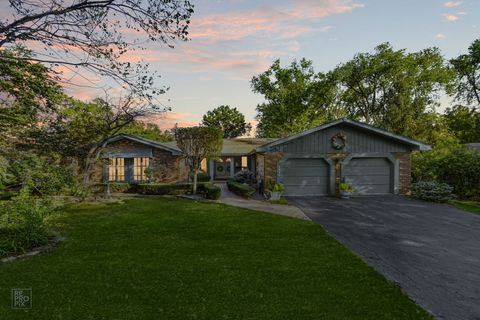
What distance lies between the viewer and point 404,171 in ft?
65.4

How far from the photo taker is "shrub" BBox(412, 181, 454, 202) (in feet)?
55.6

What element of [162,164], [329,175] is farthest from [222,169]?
[329,175]

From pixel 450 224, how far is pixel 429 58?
33.7 meters

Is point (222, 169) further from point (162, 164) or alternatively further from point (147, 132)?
point (147, 132)

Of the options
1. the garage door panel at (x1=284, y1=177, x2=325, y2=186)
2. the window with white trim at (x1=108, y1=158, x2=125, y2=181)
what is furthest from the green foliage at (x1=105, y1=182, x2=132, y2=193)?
the garage door panel at (x1=284, y1=177, x2=325, y2=186)

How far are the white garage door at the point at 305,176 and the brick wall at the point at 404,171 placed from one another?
4936 millimetres

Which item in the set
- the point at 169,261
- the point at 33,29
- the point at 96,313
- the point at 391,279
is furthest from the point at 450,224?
the point at 33,29

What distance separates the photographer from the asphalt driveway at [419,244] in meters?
5.86

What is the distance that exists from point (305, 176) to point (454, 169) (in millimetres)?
9771

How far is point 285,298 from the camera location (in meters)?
5.62

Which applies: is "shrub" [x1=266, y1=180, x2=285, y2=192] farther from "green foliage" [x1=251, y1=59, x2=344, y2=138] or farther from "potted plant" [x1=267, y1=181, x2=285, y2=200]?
"green foliage" [x1=251, y1=59, x2=344, y2=138]

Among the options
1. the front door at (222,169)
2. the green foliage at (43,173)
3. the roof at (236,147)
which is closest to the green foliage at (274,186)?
the green foliage at (43,173)

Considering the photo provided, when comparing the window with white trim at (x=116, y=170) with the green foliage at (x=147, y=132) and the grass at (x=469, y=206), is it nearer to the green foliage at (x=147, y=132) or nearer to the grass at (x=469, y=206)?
the green foliage at (x=147, y=132)

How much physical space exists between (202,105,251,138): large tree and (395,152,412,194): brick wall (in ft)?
197
